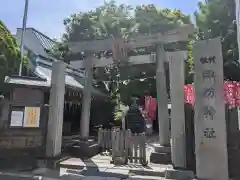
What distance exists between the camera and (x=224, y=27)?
47.9ft

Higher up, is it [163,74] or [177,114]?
[163,74]

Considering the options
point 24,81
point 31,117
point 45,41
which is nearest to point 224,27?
point 24,81

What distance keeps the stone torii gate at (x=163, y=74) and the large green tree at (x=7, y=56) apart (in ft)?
9.17

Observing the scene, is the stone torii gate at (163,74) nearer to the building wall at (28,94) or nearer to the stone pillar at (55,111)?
the stone pillar at (55,111)

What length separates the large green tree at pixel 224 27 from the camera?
1397cm

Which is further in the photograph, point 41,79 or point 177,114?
point 41,79

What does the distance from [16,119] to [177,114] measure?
18.1 feet

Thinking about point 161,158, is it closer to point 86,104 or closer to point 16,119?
point 86,104

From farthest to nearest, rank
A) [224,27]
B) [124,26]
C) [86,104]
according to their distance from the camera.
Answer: [124,26]
[224,27]
[86,104]

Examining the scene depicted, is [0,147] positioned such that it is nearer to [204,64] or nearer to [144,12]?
[204,64]

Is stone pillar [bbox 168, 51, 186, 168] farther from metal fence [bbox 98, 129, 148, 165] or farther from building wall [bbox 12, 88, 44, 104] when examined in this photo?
building wall [bbox 12, 88, 44, 104]

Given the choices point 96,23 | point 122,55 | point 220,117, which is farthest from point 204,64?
point 96,23

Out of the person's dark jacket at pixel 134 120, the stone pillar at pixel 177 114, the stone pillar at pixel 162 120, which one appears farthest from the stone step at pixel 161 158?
the person's dark jacket at pixel 134 120

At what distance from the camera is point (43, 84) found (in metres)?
10.7
